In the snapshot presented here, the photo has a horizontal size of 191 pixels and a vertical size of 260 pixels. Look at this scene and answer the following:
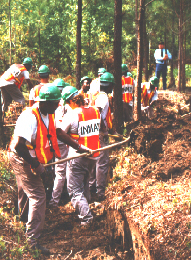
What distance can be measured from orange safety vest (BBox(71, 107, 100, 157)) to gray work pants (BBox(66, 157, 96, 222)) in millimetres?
268

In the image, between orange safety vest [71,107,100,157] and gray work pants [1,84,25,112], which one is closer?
orange safety vest [71,107,100,157]

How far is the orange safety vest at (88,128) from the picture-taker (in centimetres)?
522

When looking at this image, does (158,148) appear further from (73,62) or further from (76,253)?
(73,62)

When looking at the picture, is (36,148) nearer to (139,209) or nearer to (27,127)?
(27,127)

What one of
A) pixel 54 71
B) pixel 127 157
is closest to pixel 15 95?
pixel 127 157

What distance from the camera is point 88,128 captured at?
530cm

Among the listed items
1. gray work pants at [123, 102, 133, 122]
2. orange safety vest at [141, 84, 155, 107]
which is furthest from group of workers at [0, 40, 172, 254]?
orange safety vest at [141, 84, 155, 107]

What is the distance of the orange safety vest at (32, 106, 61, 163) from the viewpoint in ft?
14.1

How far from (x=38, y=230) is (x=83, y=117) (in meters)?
1.82

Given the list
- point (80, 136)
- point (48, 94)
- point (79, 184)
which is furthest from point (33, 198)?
point (48, 94)

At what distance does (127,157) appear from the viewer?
701 cm

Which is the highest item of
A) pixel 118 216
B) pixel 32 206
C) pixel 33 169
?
pixel 33 169

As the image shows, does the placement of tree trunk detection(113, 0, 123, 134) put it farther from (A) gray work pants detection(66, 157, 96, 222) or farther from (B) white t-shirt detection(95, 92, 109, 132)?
(A) gray work pants detection(66, 157, 96, 222)

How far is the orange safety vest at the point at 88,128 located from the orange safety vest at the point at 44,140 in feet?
2.29
